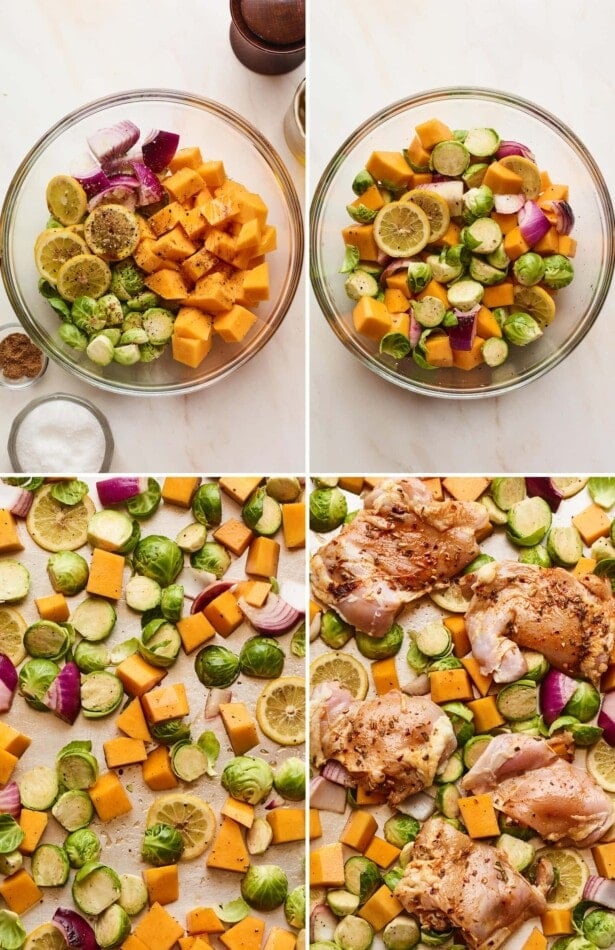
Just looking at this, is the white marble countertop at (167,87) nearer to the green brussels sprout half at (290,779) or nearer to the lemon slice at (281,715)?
the lemon slice at (281,715)

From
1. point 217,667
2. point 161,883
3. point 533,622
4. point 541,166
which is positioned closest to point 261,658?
point 217,667

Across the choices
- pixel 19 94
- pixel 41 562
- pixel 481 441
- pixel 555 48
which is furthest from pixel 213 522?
pixel 555 48

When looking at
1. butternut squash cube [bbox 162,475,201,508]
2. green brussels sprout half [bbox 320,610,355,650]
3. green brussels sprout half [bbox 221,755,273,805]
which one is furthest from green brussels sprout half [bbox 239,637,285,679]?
butternut squash cube [bbox 162,475,201,508]

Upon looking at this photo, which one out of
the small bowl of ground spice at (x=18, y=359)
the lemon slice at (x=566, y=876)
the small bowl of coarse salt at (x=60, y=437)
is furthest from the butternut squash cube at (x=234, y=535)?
the lemon slice at (x=566, y=876)

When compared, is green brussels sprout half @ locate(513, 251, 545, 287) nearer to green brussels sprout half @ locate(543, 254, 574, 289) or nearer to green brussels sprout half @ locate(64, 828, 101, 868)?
green brussels sprout half @ locate(543, 254, 574, 289)

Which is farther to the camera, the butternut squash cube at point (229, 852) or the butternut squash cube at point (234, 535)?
the butternut squash cube at point (234, 535)

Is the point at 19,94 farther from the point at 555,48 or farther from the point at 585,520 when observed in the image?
the point at 585,520

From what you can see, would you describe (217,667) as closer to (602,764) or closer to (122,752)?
(122,752)
